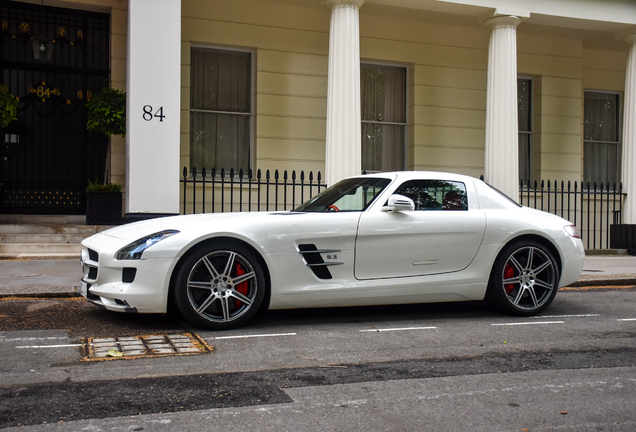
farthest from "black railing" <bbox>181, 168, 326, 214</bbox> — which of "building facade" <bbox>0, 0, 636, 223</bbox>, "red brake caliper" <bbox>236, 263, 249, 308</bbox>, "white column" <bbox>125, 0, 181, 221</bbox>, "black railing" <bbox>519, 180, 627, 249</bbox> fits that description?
"red brake caliper" <bbox>236, 263, 249, 308</bbox>

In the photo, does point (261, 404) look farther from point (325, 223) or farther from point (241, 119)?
point (241, 119)

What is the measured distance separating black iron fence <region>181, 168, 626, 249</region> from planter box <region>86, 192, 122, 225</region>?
1106mm

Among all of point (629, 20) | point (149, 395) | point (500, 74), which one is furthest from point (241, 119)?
point (149, 395)

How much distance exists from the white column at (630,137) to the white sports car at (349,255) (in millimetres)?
8174

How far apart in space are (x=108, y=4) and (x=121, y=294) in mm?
8488

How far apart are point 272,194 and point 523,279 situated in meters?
7.36

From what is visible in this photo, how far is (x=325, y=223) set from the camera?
5820mm

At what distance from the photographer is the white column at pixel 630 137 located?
13750mm

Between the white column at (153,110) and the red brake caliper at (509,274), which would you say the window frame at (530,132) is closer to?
the white column at (153,110)

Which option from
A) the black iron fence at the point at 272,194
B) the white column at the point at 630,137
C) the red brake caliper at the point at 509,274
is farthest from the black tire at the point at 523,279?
the white column at the point at 630,137

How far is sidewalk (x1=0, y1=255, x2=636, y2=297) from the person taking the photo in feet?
23.4

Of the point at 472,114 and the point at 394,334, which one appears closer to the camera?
Answer: the point at 394,334

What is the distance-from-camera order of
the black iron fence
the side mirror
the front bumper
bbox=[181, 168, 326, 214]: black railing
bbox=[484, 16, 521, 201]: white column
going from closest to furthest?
the front bumper → the side mirror → the black iron fence → bbox=[484, 16, 521, 201]: white column → bbox=[181, 168, 326, 214]: black railing

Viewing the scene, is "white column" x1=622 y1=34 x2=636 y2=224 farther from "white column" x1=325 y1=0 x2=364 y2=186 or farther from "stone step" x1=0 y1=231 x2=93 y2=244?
"stone step" x1=0 y1=231 x2=93 y2=244
